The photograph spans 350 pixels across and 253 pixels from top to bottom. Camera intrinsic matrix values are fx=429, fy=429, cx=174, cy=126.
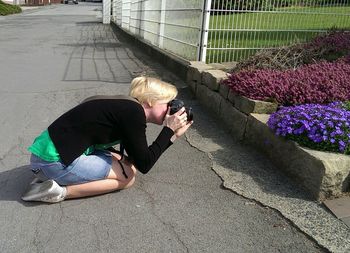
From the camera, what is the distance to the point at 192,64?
6637 millimetres

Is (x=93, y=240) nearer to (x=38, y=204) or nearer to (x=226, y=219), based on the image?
(x=38, y=204)

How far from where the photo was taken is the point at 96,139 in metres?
3.20

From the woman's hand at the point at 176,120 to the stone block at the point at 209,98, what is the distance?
204 centimetres

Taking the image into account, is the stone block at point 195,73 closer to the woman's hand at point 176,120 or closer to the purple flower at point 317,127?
the purple flower at point 317,127

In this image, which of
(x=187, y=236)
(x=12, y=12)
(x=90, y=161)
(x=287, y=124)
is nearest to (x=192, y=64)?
(x=287, y=124)

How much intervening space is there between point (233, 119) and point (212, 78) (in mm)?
928

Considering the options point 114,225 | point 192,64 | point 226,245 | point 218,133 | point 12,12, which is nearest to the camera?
point 226,245

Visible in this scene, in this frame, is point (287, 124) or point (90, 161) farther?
point (287, 124)

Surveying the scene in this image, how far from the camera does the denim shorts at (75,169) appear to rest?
3.15 m

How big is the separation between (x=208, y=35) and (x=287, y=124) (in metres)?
3.47

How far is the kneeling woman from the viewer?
10.1 ft

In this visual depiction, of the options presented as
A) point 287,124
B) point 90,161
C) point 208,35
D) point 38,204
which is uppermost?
point 208,35

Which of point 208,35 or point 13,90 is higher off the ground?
point 208,35

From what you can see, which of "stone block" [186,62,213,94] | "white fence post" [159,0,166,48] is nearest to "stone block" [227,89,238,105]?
"stone block" [186,62,213,94]
